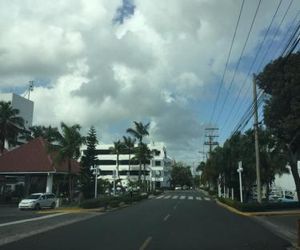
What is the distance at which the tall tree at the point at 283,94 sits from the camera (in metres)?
24.8

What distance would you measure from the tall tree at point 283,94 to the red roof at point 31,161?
28537mm

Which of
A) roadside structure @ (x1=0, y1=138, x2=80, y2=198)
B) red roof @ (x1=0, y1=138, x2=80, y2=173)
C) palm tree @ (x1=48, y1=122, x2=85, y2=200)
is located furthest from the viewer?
red roof @ (x1=0, y1=138, x2=80, y2=173)

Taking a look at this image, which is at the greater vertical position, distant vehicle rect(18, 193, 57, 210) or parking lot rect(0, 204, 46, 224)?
distant vehicle rect(18, 193, 57, 210)

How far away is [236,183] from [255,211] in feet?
57.9

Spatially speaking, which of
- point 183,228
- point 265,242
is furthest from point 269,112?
point 265,242

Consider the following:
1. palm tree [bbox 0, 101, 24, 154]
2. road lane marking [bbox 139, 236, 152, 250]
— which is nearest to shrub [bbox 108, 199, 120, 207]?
palm tree [bbox 0, 101, 24, 154]

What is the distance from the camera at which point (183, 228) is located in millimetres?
22094

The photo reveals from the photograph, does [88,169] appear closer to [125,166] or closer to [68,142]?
[68,142]

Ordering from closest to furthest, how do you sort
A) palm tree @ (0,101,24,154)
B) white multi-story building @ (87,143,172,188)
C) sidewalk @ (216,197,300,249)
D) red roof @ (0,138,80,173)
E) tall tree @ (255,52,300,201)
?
1. sidewalk @ (216,197,300,249)
2. tall tree @ (255,52,300,201)
3. red roof @ (0,138,80,173)
4. palm tree @ (0,101,24,154)
5. white multi-story building @ (87,143,172,188)

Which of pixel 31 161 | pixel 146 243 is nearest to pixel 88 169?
pixel 31 161

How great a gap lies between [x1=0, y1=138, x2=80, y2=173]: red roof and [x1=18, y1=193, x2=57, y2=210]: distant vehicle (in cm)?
668

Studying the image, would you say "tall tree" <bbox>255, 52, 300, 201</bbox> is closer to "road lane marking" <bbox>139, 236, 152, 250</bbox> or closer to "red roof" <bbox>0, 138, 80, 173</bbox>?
"road lane marking" <bbox>139, 236, 152, 250</bbox>

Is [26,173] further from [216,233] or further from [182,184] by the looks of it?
[182,184]

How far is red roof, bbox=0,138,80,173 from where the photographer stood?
176 feet
